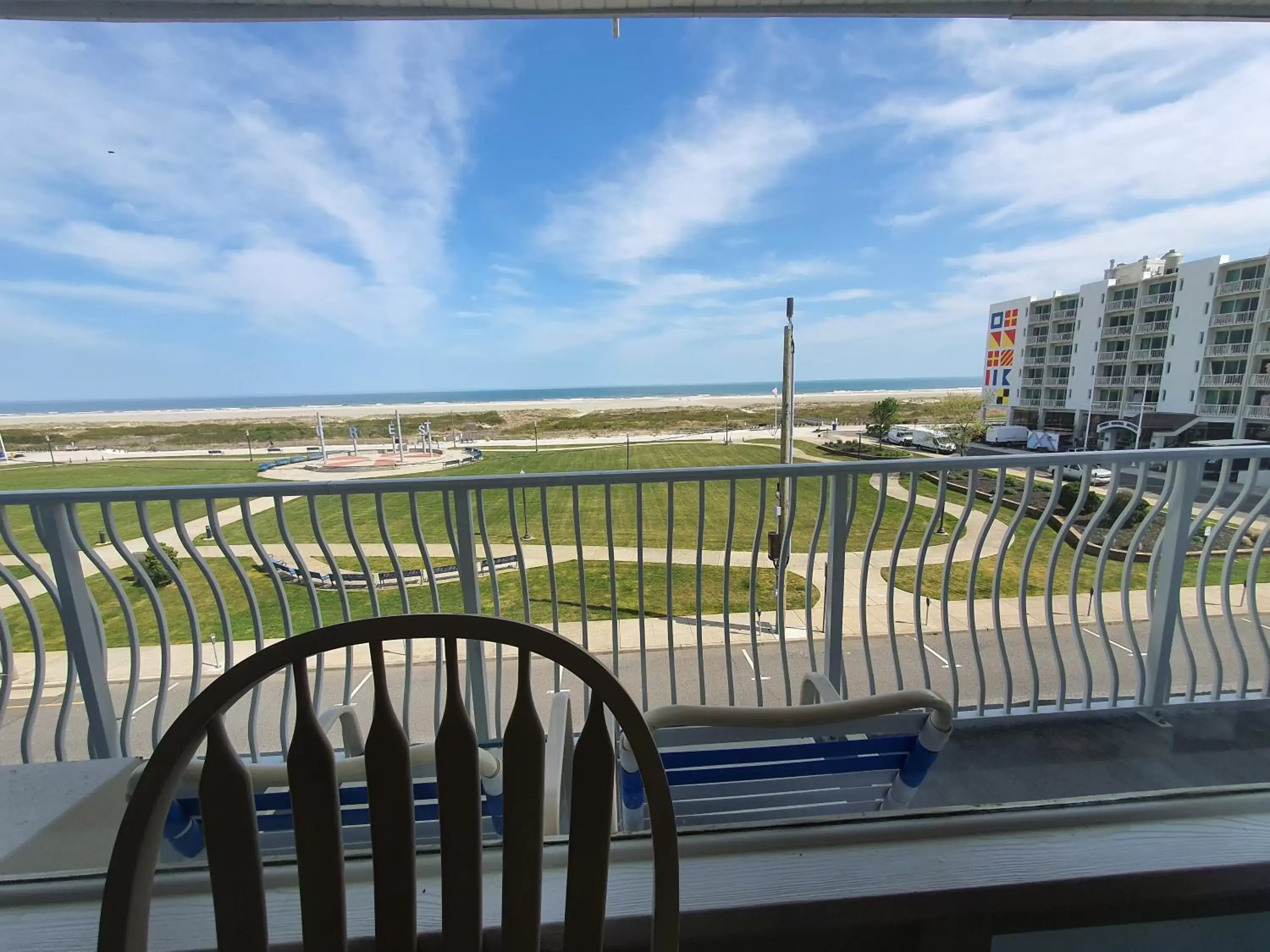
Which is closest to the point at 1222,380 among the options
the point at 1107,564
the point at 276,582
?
the point at 1107,564

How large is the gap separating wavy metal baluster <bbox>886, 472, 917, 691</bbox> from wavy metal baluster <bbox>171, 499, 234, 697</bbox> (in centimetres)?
Result: 230

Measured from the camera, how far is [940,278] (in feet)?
11.5

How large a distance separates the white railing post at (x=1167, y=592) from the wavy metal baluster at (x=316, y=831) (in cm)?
259

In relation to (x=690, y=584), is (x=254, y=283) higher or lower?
higher

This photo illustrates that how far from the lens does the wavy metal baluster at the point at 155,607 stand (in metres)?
1.54

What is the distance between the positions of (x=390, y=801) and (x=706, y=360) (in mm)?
4435

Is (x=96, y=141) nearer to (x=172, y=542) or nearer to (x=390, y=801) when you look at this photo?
(x=172, y=542)

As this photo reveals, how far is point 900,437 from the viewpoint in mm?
1923

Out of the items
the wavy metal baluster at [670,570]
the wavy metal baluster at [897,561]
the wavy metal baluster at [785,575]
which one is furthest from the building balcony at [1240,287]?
the wavy metal baluster at [670,570]

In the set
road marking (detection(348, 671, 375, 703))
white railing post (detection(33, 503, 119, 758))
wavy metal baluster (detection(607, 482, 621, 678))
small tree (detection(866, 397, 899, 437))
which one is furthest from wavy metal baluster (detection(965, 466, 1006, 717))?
white railing post (detection(33, 503, 119, 758))

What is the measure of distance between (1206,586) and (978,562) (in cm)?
90

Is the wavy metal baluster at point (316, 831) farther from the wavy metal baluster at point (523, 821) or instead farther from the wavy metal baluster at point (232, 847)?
the wavy metal baluster at point (523, 821)

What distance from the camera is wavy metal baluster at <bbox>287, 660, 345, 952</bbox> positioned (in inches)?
18.2

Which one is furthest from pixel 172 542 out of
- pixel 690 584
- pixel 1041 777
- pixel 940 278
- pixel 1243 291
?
pixel 940 278
